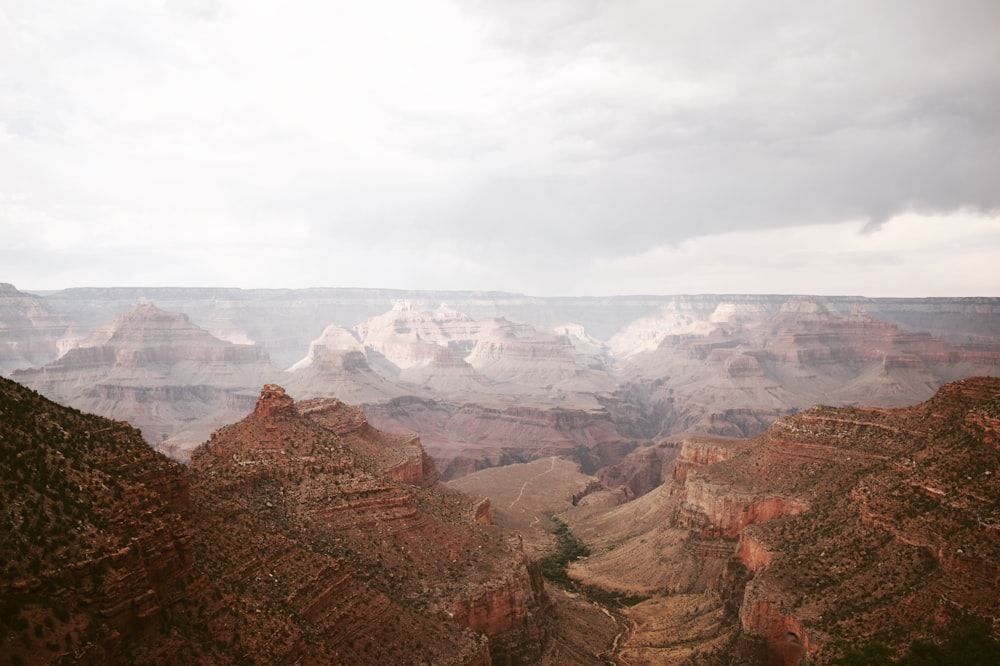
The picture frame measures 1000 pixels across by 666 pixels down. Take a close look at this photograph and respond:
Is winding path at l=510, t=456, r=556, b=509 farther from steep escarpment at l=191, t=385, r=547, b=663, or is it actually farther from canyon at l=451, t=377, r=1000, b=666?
steep escarpment at l=191, t=385, r=547, b=663

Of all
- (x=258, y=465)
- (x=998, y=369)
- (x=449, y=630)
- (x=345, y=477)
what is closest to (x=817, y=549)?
(x=449, y=630)

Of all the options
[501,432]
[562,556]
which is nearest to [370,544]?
[562,556]

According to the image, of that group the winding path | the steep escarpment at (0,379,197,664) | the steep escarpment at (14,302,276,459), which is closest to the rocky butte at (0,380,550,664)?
the steep escarpment at (0,379,197,664)

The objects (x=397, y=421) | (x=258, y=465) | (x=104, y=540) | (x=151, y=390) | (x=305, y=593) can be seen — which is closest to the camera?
(x=104, y=540)

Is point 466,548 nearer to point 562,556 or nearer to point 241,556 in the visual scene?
point 241,556

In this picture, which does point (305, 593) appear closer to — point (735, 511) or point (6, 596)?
point (6, 596)

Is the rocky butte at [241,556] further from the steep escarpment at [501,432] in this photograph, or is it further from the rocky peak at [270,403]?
the steep escarpment at [501,432]

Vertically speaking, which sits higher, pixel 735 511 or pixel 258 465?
pixel 258 465

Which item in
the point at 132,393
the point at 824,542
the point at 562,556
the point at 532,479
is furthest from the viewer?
the point at 132,393
